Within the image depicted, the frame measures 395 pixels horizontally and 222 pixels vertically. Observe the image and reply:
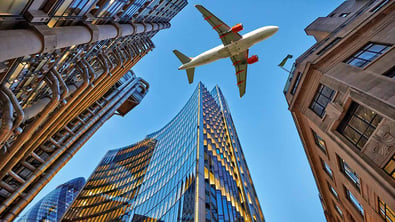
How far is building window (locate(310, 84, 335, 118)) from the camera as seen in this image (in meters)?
16.6

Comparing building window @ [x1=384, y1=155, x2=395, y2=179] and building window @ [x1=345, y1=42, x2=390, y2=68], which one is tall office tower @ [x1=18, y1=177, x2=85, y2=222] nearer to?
building window @ [x1=384, y1=155, x2=395, y2=179]

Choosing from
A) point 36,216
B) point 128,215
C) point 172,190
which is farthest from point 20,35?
point 36,216

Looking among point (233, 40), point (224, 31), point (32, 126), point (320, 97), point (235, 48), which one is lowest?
point (32, 126)

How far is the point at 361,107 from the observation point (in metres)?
13.1

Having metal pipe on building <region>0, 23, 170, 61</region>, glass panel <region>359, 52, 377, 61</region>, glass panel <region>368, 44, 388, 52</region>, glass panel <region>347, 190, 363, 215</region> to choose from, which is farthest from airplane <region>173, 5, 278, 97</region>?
glass panel <region>347, 190, 363, 215</region>

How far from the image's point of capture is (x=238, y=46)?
27.3 meters

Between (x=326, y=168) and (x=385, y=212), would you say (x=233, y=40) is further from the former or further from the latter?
(x=385, y=212)

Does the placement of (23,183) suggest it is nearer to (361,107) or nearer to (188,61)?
(188,61)

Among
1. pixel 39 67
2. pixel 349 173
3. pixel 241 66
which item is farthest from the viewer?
pixel 241 66

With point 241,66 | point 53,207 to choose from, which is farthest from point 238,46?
point 53,207

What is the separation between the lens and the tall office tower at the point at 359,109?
36.6ft

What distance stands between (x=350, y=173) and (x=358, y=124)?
5141 mm

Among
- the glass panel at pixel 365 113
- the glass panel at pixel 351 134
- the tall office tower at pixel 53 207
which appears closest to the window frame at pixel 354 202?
the glass panel at pixel 351 134

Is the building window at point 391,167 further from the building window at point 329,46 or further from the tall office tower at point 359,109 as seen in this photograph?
the building window at point 329,46
